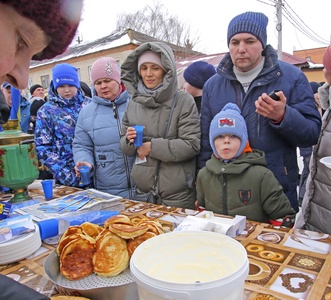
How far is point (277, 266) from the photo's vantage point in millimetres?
856

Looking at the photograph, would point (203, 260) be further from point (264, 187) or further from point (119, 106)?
point (119, 106)

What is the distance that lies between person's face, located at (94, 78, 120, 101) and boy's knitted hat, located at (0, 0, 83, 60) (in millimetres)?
1610

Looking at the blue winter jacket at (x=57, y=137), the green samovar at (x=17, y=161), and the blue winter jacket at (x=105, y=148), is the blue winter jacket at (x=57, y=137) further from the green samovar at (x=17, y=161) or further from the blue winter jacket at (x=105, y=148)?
the green samovar at (x=17, y=161)

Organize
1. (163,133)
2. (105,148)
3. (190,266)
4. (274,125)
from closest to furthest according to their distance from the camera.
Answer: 1. (190,266)
2. (274,125)
3. (163,133)
4. (105,148)

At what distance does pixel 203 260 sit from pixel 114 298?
230 millimetres

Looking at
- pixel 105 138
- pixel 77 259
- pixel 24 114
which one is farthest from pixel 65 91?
pixel 77 259

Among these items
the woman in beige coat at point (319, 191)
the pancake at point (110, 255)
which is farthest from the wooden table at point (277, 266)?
the woman in beige coat at point (319, 191)

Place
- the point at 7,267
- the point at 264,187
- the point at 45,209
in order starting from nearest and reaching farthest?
1. the point at 7,267
2. the point at 45,209
3. the point at 264,187

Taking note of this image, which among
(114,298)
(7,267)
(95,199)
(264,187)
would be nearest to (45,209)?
(95,199)

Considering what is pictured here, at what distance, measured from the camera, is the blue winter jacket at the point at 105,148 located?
2064mm

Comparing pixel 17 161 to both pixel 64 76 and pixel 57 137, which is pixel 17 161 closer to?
→ pixel 57 137

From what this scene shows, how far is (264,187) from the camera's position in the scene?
1.46m

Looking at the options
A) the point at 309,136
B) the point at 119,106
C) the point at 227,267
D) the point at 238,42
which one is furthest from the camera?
the point at 119,106

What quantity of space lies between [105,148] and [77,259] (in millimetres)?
1342
